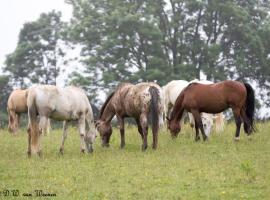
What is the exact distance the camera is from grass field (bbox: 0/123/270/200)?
980 centimetres

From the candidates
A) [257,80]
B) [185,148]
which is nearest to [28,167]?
[185,148]

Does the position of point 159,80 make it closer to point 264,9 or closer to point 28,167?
point 264,9

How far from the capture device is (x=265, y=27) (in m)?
40.6

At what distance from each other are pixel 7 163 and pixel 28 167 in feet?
3.29

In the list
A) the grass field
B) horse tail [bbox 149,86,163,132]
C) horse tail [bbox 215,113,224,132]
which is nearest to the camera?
the grass field

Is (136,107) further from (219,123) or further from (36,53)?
(36,53)

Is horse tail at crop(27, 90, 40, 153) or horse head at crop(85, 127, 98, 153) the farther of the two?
horse head at crop(85, 127, 98, 153)

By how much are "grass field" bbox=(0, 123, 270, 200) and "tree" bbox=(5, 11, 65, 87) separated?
1007 inches

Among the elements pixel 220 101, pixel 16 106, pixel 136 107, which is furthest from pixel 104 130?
pixel 16 106

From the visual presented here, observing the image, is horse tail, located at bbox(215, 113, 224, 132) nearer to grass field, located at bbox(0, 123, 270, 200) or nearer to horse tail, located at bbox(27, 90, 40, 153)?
grass field, located at bbox(0, 123, 270, 200)

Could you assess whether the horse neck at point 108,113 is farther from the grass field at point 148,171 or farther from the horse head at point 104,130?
the grass field at point 148,171

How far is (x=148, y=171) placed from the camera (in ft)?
38.2

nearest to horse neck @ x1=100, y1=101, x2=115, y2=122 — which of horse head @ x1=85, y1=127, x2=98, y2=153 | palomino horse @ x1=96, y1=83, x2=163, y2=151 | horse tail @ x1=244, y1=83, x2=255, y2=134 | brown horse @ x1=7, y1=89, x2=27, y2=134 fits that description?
palomino horse @ x1=96, y1=83, x2=163, y2=151

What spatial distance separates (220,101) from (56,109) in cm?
481
